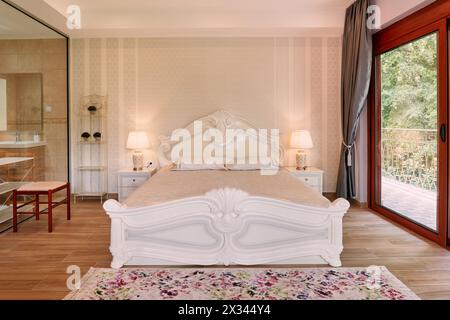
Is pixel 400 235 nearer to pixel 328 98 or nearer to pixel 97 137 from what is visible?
pixel 328 98

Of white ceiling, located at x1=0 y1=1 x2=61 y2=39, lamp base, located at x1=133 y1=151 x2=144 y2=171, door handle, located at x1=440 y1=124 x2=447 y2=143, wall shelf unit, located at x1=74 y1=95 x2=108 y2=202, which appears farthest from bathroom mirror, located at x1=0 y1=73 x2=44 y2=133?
door handle, located at x1=440 y1=124 x2=447 y2=143

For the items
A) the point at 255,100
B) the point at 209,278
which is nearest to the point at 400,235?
the point at 209,278

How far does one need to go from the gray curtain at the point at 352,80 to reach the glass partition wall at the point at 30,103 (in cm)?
368

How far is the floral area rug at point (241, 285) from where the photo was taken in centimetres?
237

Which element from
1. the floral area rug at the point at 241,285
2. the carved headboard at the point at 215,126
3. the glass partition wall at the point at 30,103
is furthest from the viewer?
the carved headboard at the point at 215,126

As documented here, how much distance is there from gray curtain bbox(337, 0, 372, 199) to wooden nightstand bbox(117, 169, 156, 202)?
2.51 meters

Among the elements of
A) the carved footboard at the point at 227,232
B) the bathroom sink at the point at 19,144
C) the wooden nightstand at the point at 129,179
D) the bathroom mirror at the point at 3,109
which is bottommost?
the carved footboard at the point at 227,232

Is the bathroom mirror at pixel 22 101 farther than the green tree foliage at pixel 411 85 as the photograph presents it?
Yes

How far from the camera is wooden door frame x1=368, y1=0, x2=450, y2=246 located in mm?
3305

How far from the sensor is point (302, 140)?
4910 mm

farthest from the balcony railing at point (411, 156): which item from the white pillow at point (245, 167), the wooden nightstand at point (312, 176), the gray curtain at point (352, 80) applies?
the white pillow at point (245, 167)

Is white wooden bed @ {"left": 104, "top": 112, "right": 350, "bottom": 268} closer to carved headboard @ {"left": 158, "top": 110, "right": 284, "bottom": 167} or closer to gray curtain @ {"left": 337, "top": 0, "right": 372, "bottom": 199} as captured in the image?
gray curtain @ {"left": 337, "top": 0, "right": 372, "bottom": 199}

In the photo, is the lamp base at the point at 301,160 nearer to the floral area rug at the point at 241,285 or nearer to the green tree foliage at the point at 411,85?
the green tree foliage at the point at 411,85

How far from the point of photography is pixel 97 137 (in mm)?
5223
